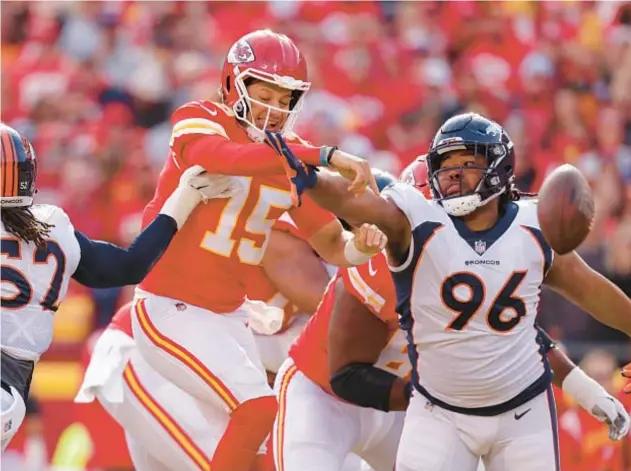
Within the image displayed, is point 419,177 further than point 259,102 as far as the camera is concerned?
Yes

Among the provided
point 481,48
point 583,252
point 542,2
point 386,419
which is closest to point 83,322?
point 583,252

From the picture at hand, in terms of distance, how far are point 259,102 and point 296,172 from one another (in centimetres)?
72

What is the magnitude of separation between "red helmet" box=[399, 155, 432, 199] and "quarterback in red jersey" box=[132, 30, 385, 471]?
13.4 inches

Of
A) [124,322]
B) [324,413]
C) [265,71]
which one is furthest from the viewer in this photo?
[124,322]

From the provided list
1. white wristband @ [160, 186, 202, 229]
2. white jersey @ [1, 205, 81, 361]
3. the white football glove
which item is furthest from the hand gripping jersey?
the white football glove

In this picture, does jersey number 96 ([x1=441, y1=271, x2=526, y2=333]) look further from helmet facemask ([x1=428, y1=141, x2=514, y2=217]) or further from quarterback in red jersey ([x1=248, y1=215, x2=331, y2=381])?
quarterback in red jersey ([x1=248, y1=215, x2=331, y2=381])

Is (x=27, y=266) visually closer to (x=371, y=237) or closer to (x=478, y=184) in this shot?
(x=371, y=237)

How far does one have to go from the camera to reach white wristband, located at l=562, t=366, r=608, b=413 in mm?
4906

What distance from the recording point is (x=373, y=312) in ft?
16.6

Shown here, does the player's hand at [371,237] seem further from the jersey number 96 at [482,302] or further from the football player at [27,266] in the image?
the football player at [27,266]

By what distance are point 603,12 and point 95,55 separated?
4576 millimetres

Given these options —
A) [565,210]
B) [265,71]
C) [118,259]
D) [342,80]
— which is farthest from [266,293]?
[342,80]

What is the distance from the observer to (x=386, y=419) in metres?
5.43

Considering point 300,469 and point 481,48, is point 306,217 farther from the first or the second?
point 481,48
